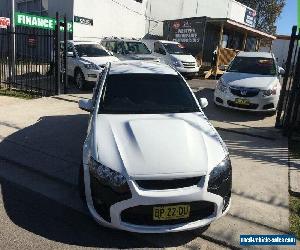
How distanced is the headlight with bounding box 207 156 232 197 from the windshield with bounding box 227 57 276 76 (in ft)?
23.8

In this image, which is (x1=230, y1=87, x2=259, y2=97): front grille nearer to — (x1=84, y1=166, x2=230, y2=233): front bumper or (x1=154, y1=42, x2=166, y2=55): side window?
(x1=84, y1=166, x2=230, y2=233): front bumper

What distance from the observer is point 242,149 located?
7.01 m

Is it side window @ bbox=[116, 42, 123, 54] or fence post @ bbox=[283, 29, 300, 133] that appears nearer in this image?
fence post @ bbox=[283, 29, 300, 133]

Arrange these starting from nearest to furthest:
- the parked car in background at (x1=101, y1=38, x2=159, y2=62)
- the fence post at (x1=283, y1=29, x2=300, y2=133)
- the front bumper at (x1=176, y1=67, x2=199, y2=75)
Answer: the fence post at (x1=283, y1=29, x2=300, y2=133) < the parked car in background at (x1=101, y1=38, x2=159, y2=62) < the front bumper at (x1=176, y1=67, x2=199, y2=75)

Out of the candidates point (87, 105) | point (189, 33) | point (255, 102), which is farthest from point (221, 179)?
point (189, 33)

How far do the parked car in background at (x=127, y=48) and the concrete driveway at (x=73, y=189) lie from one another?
729 centimetres

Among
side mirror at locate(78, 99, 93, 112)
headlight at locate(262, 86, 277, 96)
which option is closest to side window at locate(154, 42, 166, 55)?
headlight at locate(262, 86, 277, 96)

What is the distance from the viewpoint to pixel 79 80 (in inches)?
512

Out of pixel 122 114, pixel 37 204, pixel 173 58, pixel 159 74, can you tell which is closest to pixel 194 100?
pixel 159 74

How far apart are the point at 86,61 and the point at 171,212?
9.97m

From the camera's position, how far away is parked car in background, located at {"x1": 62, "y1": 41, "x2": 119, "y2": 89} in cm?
1258

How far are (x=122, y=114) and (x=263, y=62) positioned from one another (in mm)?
7540

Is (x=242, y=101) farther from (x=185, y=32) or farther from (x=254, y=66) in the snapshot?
(x=185, y=32)

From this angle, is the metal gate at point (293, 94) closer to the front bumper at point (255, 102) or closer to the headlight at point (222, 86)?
the front bumper at point (255, 102)
